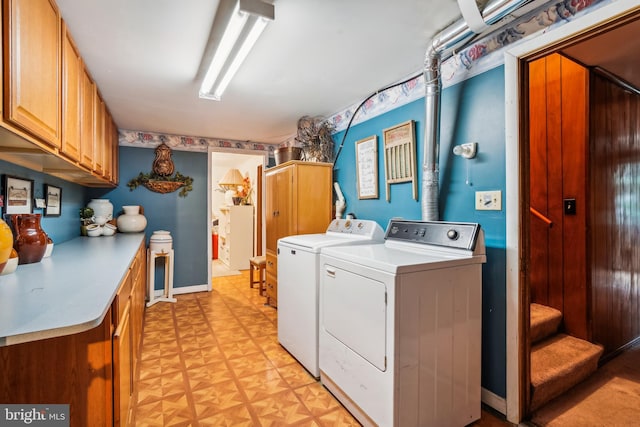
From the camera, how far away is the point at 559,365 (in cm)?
195

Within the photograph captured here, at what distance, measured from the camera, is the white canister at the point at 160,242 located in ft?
12.3

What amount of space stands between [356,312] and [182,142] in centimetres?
362

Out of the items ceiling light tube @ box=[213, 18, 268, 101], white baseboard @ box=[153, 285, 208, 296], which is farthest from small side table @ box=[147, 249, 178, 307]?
ceiling light tube @ box=[213, 18, 268, 101]

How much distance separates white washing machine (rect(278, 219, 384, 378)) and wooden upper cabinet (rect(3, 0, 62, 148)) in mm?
1541

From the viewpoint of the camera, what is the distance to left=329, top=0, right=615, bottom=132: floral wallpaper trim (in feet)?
4.70

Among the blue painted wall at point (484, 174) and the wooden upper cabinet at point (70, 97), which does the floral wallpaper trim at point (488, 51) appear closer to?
the blue painted wall at point (484, 174)

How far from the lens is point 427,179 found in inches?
78.4

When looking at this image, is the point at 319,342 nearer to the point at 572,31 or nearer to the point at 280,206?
the point at 280,206

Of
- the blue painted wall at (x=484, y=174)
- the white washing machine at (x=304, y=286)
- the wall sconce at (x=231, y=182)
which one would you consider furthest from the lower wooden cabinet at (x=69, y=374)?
the wall sconce at (x=231, y=182)

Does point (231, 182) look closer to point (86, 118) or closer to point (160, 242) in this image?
point (160, 242)

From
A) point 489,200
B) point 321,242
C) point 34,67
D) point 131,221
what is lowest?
point 321,242

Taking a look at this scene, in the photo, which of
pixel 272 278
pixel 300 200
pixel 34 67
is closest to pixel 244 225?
pixel 272 278

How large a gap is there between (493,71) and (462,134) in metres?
0.38

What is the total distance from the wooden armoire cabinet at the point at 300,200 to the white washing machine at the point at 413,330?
134cm
